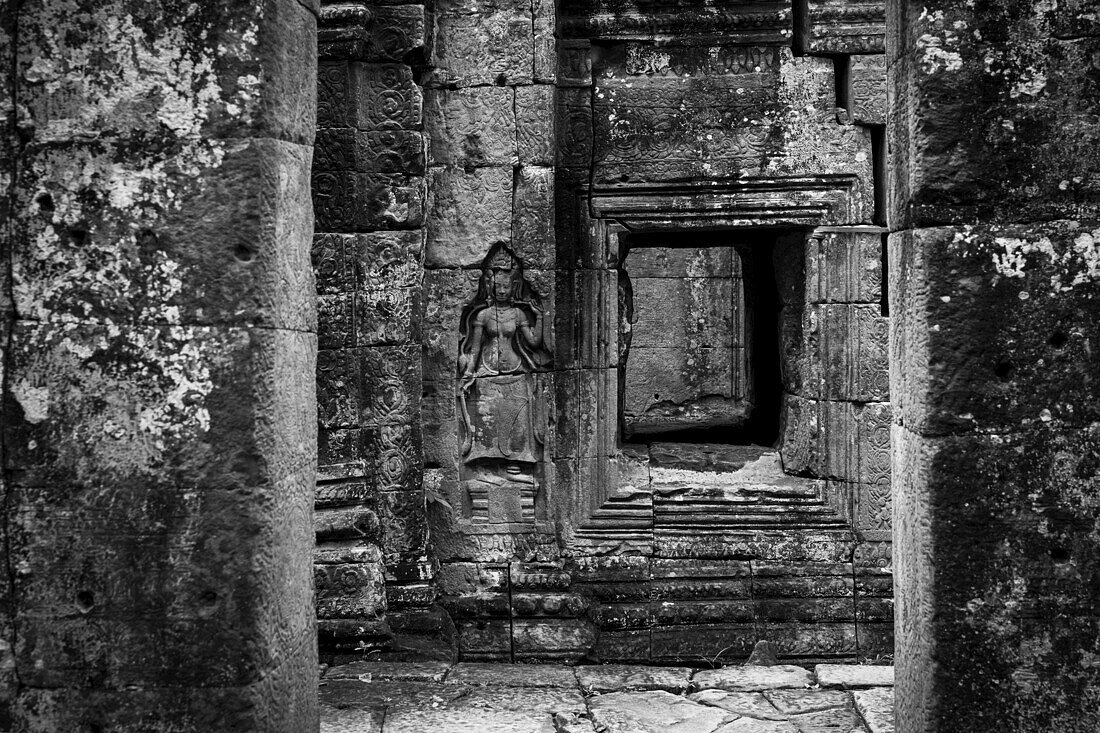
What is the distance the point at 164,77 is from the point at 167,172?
28cm

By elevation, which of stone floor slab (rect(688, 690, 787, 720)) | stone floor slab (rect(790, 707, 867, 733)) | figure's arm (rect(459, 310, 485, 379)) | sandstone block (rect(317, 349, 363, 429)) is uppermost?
figure's arm (rect(459, 310, 485, 379))

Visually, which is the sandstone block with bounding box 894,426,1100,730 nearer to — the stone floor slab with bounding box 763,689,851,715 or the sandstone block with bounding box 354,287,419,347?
the stone floor slab with bounding box 763,689,851,715

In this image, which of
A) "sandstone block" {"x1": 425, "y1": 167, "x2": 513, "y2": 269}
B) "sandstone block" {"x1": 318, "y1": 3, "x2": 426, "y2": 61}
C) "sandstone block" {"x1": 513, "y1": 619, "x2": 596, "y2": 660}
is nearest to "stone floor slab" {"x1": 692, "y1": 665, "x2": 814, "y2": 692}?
"sandstone block" {"x1": 513, "y1": 619, "x2": 596, "y2": 660}

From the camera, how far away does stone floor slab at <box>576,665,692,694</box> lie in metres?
4.88

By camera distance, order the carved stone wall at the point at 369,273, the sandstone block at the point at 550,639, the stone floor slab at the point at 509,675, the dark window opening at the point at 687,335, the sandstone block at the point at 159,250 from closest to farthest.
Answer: the sandstone block at the point at 159,250, the stone floor slab at the point at 509,675, the carved stone wall at the point at 369,273, the sandstone block at the point at 550,639, the dark window opening at the point at 687,335

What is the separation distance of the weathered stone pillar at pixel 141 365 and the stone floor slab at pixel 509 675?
2.12 metres

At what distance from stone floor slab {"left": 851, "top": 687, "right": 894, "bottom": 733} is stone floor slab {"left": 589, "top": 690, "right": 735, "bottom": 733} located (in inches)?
22.2

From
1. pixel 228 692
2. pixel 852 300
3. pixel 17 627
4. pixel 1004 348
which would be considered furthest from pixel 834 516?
pixel 17 627

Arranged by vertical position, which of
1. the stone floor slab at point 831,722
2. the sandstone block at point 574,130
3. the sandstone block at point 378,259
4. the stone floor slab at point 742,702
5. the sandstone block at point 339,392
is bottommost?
the stone floor slab at point 742,702

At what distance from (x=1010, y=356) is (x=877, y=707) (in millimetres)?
1960

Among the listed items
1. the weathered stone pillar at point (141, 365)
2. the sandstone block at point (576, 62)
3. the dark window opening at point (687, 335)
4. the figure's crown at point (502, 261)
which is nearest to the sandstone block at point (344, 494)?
the figure's crown at point (502, 261)

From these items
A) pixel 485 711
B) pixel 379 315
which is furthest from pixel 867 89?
pixel 485 711

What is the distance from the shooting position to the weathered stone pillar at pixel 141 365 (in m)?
2.87

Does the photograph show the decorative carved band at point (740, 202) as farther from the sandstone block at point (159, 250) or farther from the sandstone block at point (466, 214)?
the sandstone block at point (159, 250)
